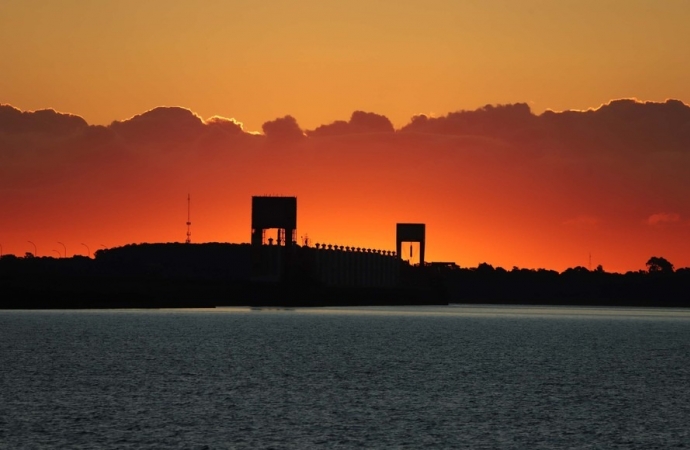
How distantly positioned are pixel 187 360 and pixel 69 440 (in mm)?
54609

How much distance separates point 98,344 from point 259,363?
1369 inches

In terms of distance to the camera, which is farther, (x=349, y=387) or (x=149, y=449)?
(x=349, y=387)

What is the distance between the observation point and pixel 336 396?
77000 millimetres

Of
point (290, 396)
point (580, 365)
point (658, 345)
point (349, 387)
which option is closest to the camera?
point (290, 396)

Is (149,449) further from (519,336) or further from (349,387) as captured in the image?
(519,336)

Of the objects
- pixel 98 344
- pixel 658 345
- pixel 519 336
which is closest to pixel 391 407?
pixel 98 344

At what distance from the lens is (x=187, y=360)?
10988 centimetres

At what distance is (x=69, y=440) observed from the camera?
55.3m

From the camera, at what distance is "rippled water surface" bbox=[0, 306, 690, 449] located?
58.6m

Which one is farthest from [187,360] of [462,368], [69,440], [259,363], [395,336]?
[395,336]

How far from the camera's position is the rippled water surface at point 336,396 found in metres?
58.6

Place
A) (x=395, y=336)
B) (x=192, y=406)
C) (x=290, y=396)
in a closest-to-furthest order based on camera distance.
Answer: (x=192, y=406) → (x=290, y=396) → (x=395, y=336)

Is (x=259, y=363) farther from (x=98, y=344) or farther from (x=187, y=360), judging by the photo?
(x=98, y=344)

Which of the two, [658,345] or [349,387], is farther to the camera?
[658,345]
